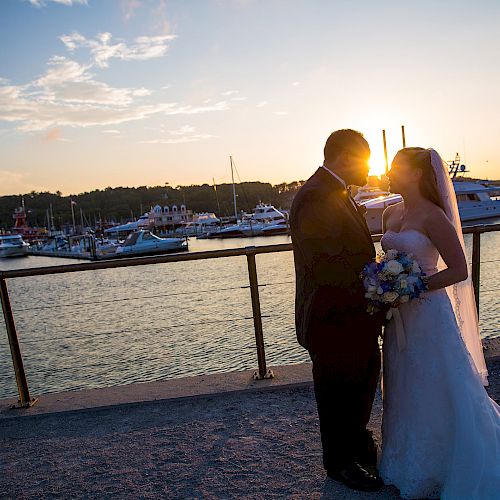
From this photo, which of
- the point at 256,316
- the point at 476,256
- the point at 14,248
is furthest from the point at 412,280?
the point at 14,248

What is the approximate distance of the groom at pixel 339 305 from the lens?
9.34 ft

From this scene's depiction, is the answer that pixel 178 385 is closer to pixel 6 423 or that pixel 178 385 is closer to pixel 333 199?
pixel 6 423

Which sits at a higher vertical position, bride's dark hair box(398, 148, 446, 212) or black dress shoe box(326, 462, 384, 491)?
bride's dark hair box(398, 148, 446, 212)

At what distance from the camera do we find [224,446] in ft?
11.7

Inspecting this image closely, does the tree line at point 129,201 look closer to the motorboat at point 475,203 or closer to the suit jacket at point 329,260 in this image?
the motorboat at point 475,203

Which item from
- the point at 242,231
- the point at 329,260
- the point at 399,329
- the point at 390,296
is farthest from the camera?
the point at 242,231

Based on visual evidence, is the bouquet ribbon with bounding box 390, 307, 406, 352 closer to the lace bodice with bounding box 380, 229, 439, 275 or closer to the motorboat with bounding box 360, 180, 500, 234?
the lace bodice with bounding box 380, 229, 439, 275

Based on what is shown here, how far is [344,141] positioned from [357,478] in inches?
69.9

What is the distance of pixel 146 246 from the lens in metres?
51.2

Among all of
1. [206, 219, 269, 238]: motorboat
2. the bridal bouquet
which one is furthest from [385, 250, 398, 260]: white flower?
[206, 219, 269, 238]: motorboat

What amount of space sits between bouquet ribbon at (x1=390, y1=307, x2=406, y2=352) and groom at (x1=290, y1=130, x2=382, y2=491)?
0.37ft

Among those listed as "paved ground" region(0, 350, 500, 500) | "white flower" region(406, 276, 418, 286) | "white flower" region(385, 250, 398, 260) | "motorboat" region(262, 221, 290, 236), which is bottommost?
"motorboat" region(262, 221, 290, 236)

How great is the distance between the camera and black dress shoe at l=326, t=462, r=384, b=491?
2943 millimetres

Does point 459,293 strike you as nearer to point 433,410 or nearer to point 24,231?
point 433,410
